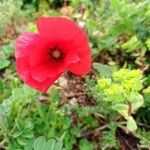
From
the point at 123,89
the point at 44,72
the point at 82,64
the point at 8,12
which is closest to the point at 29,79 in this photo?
the point at 44,72

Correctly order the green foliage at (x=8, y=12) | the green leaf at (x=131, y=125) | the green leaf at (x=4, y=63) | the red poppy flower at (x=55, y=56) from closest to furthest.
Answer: the red poppy flower at (x=55, y=56) < the green leaf at (x=131, y=125) < the green leaf at (x=4, y=63) < the green foliage at (x=8, y=12)

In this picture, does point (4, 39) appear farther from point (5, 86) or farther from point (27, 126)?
point (27, 126)

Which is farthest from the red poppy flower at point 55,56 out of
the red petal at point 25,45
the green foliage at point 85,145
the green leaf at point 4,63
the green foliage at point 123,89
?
the green leaf at point 4,63

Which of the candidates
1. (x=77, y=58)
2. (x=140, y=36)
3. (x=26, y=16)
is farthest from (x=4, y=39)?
(x=77, y=58)

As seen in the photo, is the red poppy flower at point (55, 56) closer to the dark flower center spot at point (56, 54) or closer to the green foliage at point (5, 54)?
the dark flower center spot at point (56, 54)

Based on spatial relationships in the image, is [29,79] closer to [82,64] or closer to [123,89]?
[82,64]

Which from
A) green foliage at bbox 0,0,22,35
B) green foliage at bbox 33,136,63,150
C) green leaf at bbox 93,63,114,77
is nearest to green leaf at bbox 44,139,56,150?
green foliage at bbox 33,136,63,150
